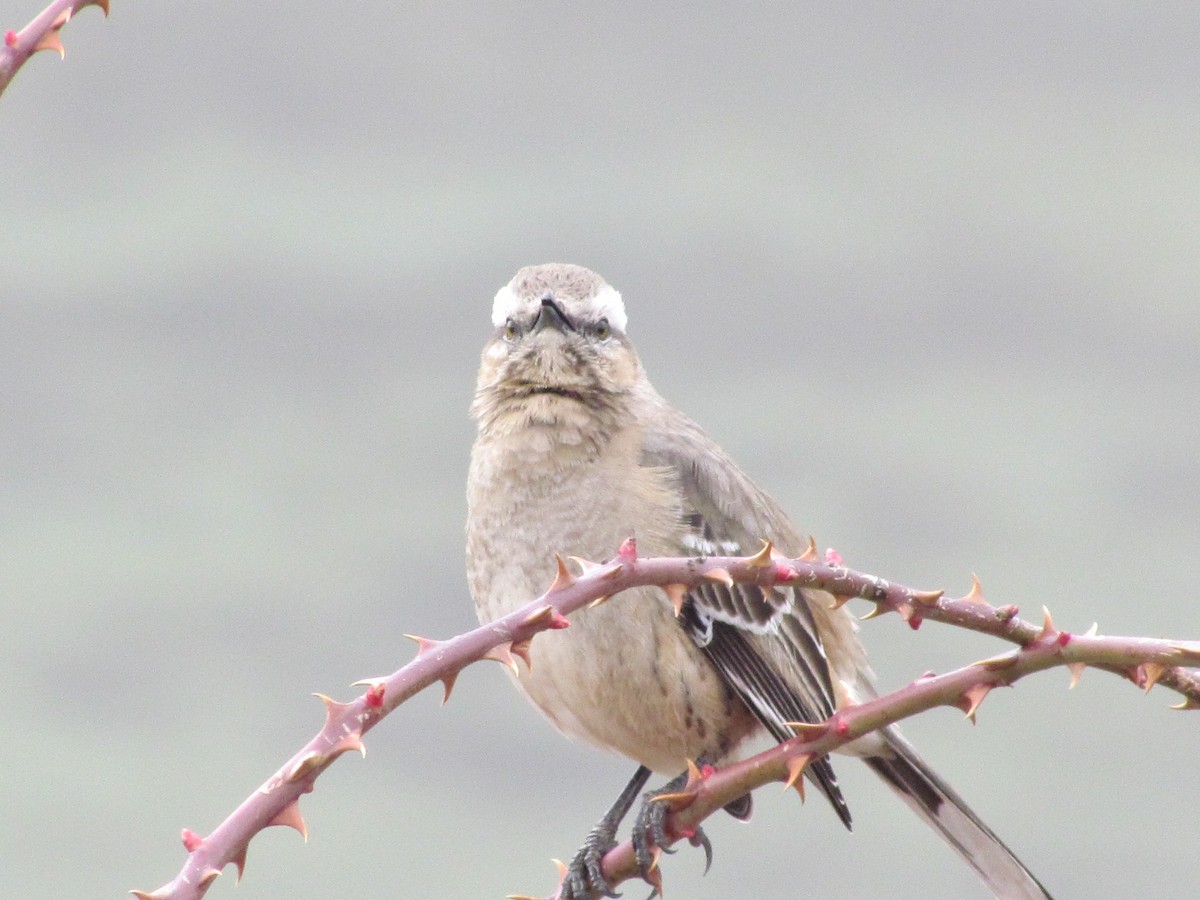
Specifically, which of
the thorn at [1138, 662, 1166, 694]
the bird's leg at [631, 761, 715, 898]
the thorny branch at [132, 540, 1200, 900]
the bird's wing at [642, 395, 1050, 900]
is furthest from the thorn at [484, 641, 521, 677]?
the bird's wing at [642, 395, 1050, 900]

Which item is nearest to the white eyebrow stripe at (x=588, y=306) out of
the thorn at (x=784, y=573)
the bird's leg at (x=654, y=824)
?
the bird's leg at (x=654, y=824)

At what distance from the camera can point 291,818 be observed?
1.07 metres

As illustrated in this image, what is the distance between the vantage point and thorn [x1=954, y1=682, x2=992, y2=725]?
1271mm

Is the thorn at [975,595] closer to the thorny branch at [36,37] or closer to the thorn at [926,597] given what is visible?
the thorn at [926,597]

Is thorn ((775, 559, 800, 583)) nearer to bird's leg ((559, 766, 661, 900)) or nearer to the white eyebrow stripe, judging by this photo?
bird's leg ((559, 766, 661, 900))

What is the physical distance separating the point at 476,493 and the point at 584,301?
44 centimetres

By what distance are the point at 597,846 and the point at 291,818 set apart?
197 cm

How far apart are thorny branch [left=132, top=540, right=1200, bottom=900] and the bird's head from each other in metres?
1.94

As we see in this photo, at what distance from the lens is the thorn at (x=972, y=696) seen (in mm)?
1271

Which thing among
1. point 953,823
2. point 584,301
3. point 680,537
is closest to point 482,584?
point 680,537

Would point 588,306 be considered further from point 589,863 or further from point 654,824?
point 654,824

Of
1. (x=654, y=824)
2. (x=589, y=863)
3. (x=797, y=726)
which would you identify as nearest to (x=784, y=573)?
(x=797, y=726)

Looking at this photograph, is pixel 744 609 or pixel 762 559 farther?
pixel 744 609

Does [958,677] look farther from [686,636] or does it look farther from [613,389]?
[613,389]
